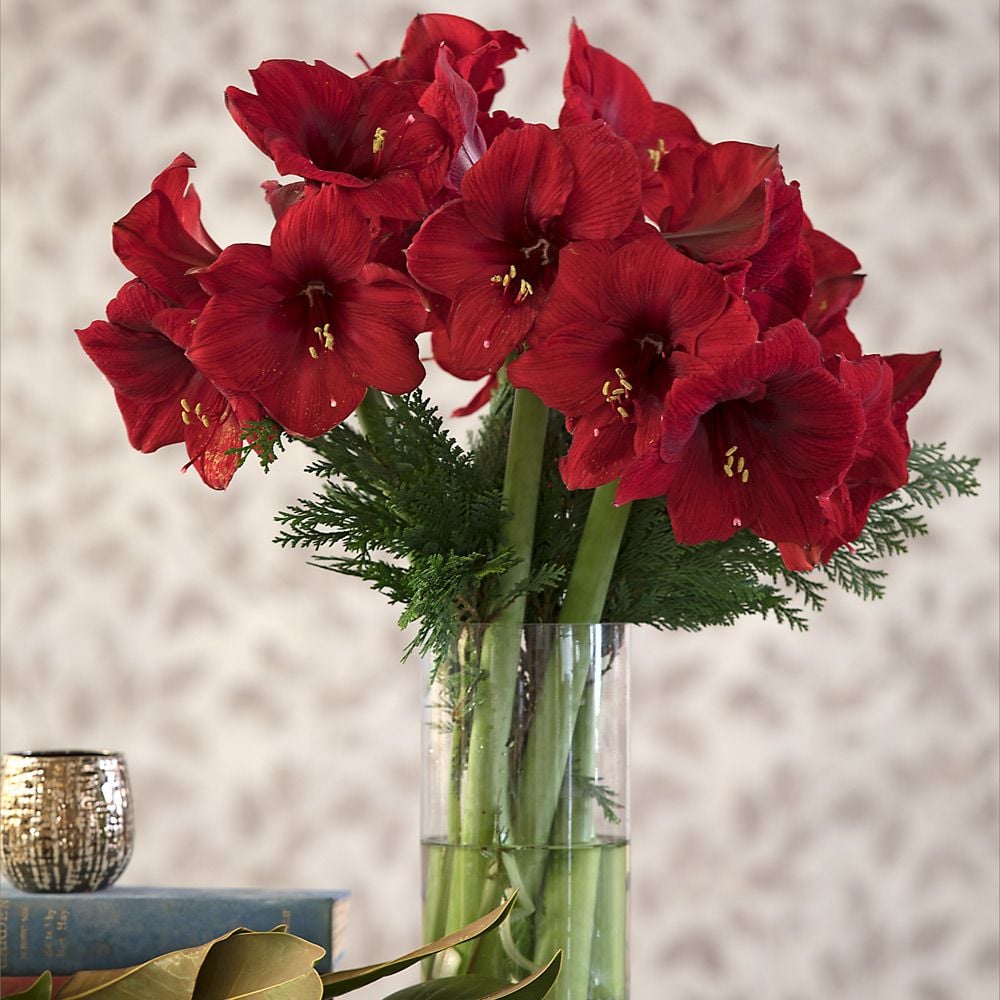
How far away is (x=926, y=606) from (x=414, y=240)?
3.51ft

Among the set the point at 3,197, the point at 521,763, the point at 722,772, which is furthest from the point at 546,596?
the point at 3,197

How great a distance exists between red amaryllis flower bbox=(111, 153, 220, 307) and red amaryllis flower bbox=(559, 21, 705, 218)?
0.18m

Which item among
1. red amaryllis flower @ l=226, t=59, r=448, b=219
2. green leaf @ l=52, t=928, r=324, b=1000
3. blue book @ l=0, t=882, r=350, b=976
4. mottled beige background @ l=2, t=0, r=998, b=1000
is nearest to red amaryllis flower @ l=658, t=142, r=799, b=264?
red amaryllis flower @ l=226, t=59, r=448, b=219

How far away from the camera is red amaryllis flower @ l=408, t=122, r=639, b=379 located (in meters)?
0.53

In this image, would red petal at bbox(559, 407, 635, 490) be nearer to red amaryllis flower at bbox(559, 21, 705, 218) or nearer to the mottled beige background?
red amaryllis flower at bbox(559, 21, 705, 218)

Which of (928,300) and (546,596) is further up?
(928,300)

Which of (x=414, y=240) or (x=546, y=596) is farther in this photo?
(x=546, y=596)

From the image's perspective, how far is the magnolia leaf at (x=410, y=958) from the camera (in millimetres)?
523

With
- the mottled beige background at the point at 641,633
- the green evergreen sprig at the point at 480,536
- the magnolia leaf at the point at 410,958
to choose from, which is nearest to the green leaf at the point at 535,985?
the magnolia leaf at the point at 410,958

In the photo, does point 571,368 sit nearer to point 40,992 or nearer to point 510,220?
point 510,220

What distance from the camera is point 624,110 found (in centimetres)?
64

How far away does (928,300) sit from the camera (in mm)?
1460

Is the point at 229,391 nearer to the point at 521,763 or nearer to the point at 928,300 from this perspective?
the point at 521,763

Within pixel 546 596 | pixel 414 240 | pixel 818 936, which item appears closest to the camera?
pixel 414 240
